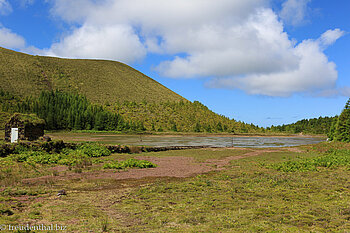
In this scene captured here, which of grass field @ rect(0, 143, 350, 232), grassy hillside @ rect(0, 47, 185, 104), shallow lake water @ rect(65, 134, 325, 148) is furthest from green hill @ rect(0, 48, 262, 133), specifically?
grass field @ rect(0, 143, 350, 232)

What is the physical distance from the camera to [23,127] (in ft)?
96.3

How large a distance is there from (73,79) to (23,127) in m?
133

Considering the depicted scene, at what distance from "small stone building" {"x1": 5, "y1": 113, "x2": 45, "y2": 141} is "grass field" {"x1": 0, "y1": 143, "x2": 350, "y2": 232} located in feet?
50.7

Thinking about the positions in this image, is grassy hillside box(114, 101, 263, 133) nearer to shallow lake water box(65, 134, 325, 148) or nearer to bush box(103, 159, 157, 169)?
shallow lake water box(65, 134, 325, 148)

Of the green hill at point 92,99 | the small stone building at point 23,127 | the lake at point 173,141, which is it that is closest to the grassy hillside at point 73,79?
the green hill at point 92,99

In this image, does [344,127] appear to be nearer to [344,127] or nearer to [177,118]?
[344,127]

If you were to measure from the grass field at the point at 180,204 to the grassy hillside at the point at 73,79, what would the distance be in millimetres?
120468

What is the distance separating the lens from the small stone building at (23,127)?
29.4 meters

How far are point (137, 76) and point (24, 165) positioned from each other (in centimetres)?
17551

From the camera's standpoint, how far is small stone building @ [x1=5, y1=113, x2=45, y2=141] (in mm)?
29359

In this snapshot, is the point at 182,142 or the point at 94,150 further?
the point at 182,142

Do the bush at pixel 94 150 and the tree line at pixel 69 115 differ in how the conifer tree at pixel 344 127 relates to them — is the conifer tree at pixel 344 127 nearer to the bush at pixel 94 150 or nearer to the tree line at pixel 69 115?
the bush at pixel 94 150

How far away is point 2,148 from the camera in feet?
74.6

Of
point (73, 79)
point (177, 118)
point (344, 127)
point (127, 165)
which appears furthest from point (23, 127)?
point (73, 79)
